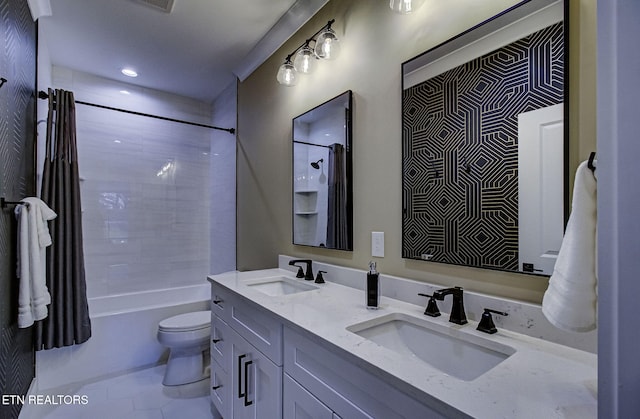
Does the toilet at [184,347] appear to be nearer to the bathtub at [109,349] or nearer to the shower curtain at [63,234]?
the bathtub at [109,349]

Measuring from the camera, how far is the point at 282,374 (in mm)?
1089

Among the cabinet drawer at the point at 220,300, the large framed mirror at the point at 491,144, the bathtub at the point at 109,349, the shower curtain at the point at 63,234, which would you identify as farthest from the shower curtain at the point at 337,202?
the shower curtain at the point at 63,234

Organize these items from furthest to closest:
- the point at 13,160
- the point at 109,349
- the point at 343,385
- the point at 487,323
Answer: the point at 109,349 → the point at 13,160 → the point at 487,323 → the point at 343,385

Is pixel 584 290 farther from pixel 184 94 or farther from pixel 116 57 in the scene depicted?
pixel 184 94

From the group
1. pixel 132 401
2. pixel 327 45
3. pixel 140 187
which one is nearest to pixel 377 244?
pixel 327 45

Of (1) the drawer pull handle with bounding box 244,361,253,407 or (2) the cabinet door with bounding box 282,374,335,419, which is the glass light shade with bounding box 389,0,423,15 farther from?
(1) the drawer pull handle with bounding box 244,361,253,407

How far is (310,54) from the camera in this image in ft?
5.89

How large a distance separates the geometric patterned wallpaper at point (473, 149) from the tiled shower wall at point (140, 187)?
101 inches

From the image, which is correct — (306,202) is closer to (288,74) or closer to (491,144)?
(288,74)

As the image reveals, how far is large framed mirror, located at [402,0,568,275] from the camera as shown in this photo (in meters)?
0.89

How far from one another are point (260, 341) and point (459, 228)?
0.91 metres

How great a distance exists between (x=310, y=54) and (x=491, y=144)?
1.23 metres

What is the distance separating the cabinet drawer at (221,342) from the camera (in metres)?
1.57

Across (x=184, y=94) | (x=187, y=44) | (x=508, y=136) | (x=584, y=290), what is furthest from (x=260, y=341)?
(x=184, y=94)
